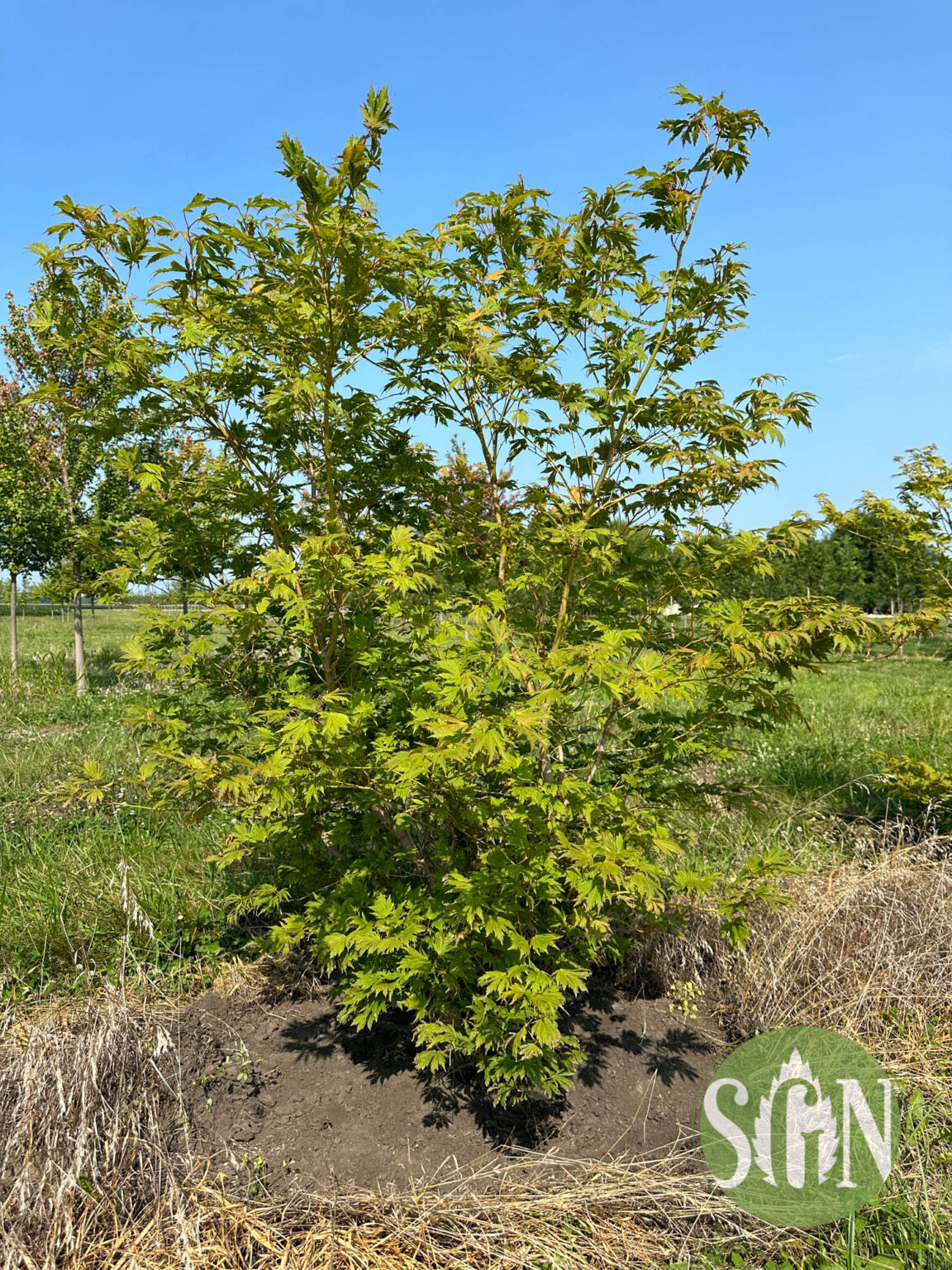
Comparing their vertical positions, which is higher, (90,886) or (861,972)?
(90,886)

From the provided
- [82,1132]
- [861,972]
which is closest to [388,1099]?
[82,1132]

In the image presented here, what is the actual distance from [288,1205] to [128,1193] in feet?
1.59

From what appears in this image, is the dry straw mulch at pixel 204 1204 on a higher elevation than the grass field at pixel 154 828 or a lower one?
lower

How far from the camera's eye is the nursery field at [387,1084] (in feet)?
7.41

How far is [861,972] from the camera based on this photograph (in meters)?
3.27

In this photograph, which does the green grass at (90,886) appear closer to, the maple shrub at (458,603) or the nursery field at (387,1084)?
the nursery field at (387,1084)

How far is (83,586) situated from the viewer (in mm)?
2926

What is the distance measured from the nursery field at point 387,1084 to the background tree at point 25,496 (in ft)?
23.9

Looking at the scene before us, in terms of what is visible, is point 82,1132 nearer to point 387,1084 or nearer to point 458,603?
point 387,1084

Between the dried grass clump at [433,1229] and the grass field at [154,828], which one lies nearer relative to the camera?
the dried grass clump at [433,1229]

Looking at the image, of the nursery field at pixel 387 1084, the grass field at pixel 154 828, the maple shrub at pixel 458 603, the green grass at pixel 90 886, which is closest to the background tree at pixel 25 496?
the grass field at pixel 154 828

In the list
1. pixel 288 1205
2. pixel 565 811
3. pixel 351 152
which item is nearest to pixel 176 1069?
pixel 288 1205

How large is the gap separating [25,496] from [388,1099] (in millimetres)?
10160

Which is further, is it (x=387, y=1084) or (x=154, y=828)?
(x=154, y=828)
